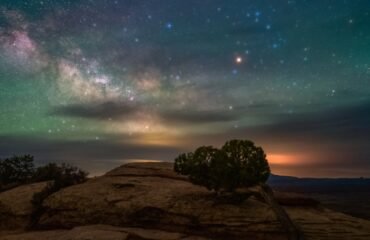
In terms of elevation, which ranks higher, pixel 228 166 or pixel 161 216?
pixel 228 166

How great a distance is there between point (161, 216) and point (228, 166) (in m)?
5.36

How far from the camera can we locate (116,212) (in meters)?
24.7

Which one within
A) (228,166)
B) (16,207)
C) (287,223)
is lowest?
(16,207)

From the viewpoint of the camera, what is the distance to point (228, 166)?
2436cm

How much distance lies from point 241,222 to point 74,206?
1143cm

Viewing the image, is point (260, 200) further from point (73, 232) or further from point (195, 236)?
point (73, 232)

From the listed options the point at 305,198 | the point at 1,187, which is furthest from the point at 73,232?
the point at 305,198

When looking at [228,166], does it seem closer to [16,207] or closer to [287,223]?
[287,223]

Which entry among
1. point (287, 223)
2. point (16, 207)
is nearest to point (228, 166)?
point (287, 223)

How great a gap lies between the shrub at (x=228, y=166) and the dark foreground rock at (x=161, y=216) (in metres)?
1.30

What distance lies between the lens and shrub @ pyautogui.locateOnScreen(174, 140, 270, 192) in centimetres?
2422

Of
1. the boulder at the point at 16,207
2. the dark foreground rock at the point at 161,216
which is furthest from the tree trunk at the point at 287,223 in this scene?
the boulder at the point at 16,207

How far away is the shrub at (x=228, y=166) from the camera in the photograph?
24219 mm

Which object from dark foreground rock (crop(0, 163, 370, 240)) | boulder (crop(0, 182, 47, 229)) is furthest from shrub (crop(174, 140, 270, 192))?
boulder (crop(0, 182, 47, 229))
